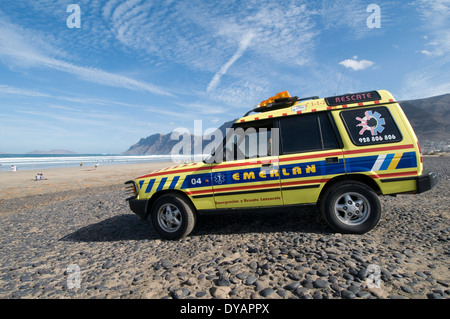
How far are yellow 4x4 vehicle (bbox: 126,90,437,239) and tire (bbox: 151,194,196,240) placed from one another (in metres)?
0.02

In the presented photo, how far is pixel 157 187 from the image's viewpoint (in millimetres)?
4059

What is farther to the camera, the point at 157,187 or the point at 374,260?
the point at 157,187

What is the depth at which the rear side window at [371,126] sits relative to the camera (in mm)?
3438

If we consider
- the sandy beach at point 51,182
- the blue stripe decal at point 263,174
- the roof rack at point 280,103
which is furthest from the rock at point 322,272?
the sandy beach at point 51,182

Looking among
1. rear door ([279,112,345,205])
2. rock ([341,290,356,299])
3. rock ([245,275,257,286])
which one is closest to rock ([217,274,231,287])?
rock ([245,275,257,286])

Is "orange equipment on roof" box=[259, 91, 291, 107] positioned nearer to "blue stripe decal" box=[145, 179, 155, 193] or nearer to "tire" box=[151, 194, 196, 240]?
"tire" box=[151, 194, 196, 240]

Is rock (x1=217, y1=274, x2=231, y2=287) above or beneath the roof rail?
beneath

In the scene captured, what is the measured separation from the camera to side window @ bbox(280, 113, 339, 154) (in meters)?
3.65

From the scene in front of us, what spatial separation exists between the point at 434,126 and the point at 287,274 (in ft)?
425

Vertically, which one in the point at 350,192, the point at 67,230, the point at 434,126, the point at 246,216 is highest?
the point at 434,126

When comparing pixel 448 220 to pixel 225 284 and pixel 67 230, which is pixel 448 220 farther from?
pixel 67 230

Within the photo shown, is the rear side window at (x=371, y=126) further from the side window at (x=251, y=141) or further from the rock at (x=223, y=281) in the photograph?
the rock at (x=223, y=281)

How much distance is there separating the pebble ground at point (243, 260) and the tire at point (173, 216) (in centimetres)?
18
